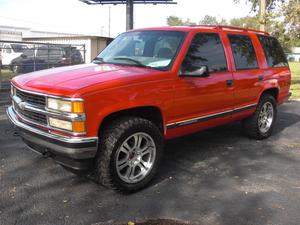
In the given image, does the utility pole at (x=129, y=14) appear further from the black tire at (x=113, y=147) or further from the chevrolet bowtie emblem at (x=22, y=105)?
the black tire at (x=113, y=147)

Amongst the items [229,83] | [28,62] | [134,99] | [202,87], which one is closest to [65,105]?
[134,99]

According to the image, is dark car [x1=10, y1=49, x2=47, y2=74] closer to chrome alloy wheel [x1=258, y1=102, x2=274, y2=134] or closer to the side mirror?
chrome alloy wheel [x1=258, y1=102, x2=274, y2=134]

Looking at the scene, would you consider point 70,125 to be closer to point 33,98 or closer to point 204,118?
point 33,98

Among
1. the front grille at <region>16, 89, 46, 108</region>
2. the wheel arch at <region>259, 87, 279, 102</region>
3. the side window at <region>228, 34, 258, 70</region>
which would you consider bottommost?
the wheel arch at <region>259, 87, 279, 102</region>

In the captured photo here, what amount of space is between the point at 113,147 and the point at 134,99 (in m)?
0.57

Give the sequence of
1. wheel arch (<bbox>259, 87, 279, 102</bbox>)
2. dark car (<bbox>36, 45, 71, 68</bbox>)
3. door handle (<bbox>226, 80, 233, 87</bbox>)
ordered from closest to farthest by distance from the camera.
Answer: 1. door handle (<bbox>226, 80, 233, 87</bbox>)
2. wheel arch (<bbox>259, 87, 279, 102</bbox>)
3. dark car (<bbox>36, 45, 71, 68</bbox>)

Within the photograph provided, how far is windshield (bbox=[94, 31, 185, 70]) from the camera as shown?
4.79 m

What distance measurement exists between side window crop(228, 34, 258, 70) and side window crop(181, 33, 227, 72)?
0.38 meters

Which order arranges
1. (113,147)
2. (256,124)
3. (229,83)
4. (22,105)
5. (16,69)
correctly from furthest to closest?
(16,69) → (256,124) → (229,83) → (22,105) → (113,147)

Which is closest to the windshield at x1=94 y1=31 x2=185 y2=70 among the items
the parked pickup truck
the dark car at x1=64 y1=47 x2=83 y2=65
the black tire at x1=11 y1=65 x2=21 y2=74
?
the parked pickup truck

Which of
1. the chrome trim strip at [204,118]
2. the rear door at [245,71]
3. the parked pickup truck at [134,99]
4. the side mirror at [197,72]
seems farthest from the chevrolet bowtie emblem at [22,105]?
the rear door at [245,71]

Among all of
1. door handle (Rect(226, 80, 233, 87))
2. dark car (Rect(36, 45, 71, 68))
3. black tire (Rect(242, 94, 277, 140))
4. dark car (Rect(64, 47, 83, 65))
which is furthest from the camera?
dark car (Rect(64, 47, 83, 65))

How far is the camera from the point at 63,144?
12.3 ft

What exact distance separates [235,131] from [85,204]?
4.22 m
